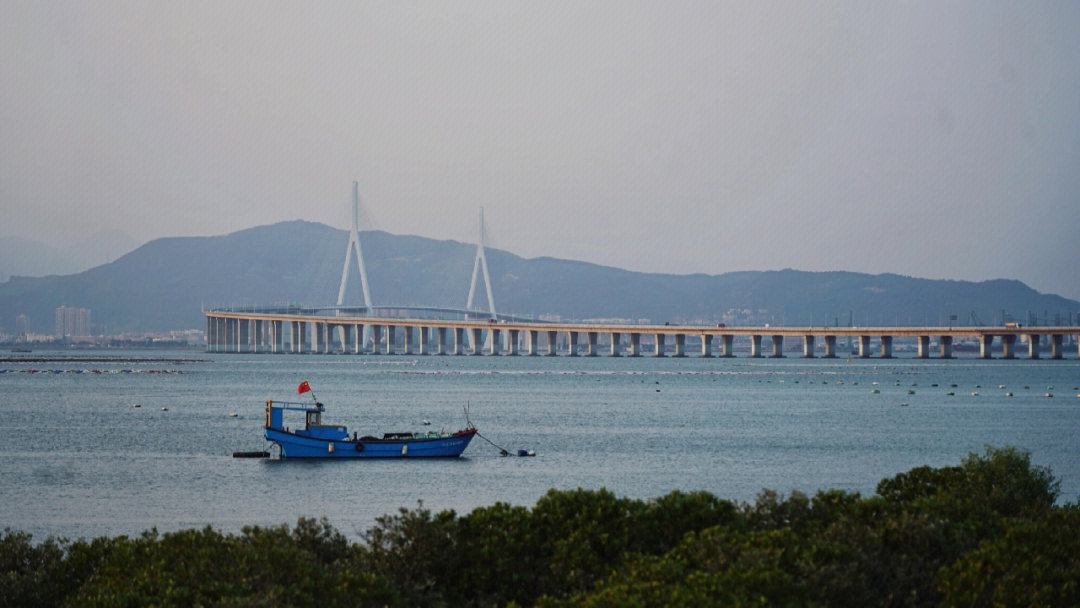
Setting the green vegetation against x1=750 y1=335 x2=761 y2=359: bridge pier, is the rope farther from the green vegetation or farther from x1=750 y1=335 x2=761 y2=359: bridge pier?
x1=750 y1=335 x2=761 y2=359: bridge pier

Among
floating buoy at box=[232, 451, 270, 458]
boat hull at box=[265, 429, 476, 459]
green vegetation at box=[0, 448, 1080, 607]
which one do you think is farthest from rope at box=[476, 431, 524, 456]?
green vegetation at box=[0, 448, 1080, 607]

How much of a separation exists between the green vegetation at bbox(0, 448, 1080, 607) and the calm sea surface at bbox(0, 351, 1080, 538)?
423 inches

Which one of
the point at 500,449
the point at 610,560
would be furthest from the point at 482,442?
the point at 610,560

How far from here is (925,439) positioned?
52.2 m

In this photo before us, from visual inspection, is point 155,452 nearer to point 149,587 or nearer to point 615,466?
point 615,466

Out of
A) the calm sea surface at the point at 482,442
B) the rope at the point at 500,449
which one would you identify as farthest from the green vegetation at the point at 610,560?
the rope at the point at 500,449

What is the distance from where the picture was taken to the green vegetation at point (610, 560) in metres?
13.4

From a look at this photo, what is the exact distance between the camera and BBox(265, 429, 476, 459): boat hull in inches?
1699

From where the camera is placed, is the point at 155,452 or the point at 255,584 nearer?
the point at 255,584

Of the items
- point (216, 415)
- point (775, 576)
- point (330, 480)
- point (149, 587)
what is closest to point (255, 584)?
point (149, 587)

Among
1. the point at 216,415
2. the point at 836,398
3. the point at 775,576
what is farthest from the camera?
the point at 836,398

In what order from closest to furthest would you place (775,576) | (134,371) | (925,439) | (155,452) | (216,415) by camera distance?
(775,576) < (155,452) < (925,439) < (216,415) < (134,371)

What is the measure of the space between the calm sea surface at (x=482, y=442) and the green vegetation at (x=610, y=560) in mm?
10736

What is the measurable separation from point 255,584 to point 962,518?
899 cm
